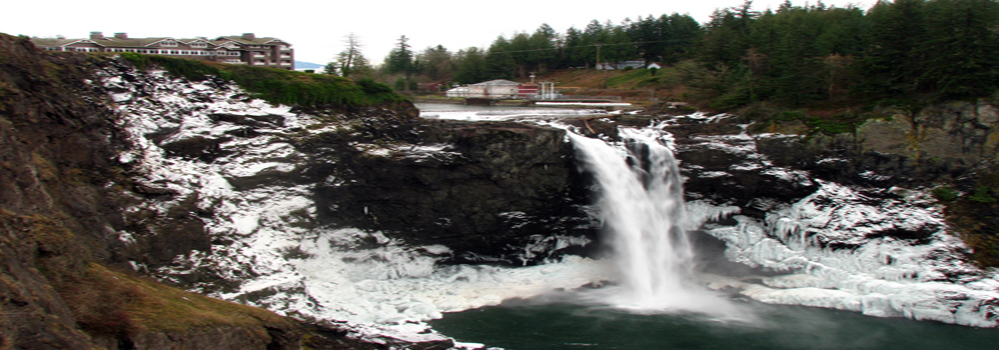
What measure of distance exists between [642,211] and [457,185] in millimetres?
8056

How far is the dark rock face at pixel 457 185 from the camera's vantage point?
886 inches

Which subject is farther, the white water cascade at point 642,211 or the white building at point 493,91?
the white building at point 493,91

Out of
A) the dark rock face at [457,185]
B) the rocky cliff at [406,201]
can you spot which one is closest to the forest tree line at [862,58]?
the rocky cliff at [406,201]

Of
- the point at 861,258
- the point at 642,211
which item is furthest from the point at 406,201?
the point at 861,258

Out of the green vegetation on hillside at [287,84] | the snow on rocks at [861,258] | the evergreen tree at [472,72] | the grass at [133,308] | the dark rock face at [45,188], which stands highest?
the evergreen tree at [472,72]

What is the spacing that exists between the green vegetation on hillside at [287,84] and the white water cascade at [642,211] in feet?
31.5

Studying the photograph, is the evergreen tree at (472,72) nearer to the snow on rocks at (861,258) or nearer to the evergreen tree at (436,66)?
the evergreen tree at (436,66)

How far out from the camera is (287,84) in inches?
938

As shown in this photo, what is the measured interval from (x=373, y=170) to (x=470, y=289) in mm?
6118

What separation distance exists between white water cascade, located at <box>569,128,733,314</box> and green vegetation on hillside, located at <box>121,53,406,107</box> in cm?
960

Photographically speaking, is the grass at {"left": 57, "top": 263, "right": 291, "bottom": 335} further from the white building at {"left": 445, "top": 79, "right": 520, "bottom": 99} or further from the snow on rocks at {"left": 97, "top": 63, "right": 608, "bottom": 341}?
the white building at {"left": 445, "top": 79, "right": 520, "bottom": 99}

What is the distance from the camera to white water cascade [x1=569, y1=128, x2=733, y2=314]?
23.1 m

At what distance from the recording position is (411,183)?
75.2 feet

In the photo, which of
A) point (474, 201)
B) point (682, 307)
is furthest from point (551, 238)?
point (682, 307)
